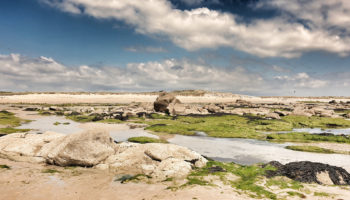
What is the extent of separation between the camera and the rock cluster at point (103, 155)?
61.1ft

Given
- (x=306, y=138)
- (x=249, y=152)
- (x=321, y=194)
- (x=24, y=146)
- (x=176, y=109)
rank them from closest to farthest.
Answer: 1. (x=321, y=194)
2. (x=24, y=146)
3. (x=249, y=152)
4. (x=306, y=138)
5. (x=176, y=109)

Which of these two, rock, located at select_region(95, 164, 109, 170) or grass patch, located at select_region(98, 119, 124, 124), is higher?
grass patch, located at select_region(98, 119, 124, 124)

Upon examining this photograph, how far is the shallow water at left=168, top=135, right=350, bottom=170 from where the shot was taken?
74.2ft

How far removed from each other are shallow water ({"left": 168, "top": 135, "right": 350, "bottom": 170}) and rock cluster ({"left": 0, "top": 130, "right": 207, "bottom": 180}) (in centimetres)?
547

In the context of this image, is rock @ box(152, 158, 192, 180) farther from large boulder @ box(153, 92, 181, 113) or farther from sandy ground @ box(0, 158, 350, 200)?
large boulder @ box(153, 92, 181, 113)

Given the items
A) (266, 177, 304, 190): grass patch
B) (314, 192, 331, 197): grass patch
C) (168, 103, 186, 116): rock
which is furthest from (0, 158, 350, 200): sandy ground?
(168, 103, 186, 116): rock

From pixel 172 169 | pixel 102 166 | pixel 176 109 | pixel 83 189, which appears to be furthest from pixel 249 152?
pixel 176 109

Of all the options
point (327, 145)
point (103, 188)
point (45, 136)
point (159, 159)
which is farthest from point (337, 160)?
point (45, 136)

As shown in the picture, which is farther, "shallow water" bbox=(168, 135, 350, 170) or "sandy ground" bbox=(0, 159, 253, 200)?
"shallow water" bbox=(168, 135, 350, 170)

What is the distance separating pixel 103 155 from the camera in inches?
790

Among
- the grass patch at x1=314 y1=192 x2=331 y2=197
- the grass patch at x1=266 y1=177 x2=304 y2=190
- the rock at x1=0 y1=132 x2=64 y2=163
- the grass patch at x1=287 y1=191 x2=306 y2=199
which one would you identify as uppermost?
the rock at x1=0 y1=132 x2=64 y2=163

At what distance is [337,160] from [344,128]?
95.3 feet

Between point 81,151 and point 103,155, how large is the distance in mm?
1859

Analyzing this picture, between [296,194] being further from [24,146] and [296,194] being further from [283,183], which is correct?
[24,146]
